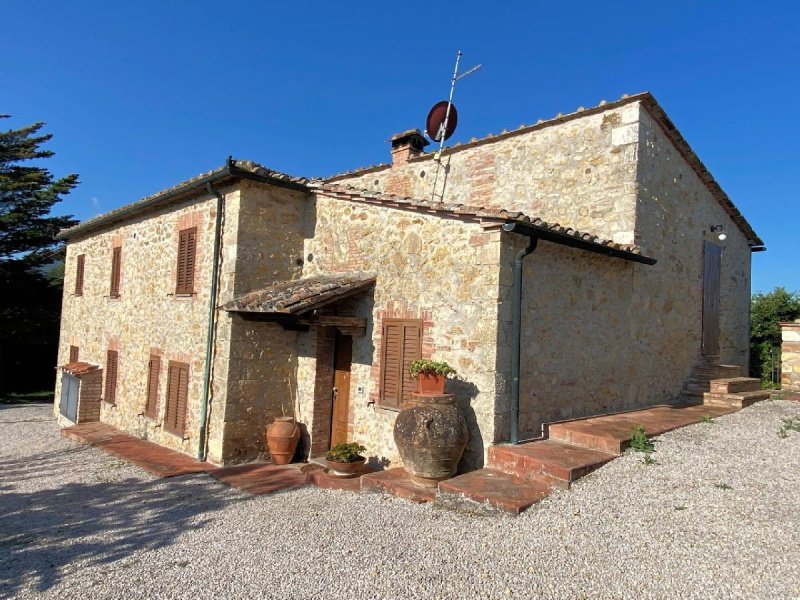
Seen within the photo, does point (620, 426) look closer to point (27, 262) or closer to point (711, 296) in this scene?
point (711, 296)

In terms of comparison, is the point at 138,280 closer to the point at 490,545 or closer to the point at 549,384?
the point at 549,384

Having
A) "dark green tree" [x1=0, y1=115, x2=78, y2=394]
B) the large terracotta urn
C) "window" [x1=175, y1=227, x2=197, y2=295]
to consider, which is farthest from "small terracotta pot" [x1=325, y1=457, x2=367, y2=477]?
"dark green tree" [x1=0, y1=115, x2=78, y2=394]

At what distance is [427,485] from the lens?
6.14 metres

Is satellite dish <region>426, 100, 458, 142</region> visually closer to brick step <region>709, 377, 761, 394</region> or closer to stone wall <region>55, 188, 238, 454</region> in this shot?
stone wall <region>55, 188, 238, 454</region>

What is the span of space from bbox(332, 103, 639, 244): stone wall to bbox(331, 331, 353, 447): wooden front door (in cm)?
435

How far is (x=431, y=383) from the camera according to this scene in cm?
632

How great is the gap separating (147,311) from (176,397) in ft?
7.49

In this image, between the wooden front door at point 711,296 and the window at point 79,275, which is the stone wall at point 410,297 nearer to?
the wooden front door at point 711,296

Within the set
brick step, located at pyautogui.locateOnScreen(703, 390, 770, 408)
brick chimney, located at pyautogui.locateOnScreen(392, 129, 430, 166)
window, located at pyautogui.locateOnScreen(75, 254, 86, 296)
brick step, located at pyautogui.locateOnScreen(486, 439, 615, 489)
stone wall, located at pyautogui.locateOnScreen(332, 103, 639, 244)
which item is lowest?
brick step, located at pyautogui.locateOnScreen(486, 439, 615, 489)

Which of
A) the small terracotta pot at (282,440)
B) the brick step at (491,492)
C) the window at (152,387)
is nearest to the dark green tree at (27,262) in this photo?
the window at (152,387)

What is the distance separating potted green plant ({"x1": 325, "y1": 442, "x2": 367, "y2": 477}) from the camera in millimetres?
7066

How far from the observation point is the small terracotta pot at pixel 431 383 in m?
6.32

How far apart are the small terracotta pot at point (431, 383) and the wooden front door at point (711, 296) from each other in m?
7.93

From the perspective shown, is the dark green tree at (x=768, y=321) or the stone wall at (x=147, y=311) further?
the dark green tree at (x=768, y=321)
